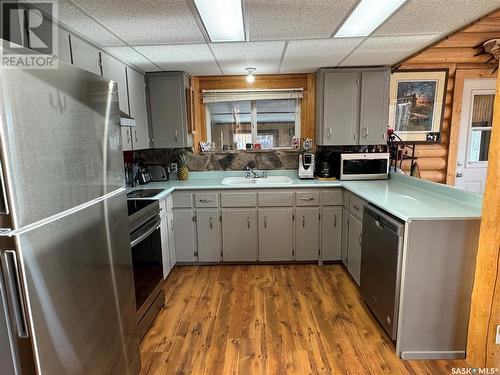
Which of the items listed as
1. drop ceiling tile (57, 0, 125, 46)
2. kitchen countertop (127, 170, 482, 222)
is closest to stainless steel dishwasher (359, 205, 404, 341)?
kitchen countertop (127, 170, 482, 222)

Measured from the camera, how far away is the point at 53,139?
3.38 ft

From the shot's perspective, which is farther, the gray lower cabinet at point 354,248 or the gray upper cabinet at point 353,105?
the gray upper cabinet at point 353,105

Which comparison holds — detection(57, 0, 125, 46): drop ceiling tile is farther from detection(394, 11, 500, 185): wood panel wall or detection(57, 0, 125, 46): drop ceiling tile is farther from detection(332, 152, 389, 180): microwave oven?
detection(394, 11, 500, 185): wood panel wall

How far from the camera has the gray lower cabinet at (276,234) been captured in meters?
3.30

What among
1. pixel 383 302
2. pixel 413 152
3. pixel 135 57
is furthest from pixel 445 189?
pixel 135 57

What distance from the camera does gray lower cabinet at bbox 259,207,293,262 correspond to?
330 centimetres

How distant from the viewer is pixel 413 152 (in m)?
3.71

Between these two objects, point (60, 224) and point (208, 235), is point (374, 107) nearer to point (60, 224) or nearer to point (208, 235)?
point (208, 235)

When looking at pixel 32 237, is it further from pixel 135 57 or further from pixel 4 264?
pixel 135 57

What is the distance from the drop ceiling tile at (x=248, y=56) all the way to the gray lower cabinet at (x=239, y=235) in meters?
1.59

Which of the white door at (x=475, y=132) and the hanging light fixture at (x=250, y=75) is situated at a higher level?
the hanging light fixture at (x=250, y=75)

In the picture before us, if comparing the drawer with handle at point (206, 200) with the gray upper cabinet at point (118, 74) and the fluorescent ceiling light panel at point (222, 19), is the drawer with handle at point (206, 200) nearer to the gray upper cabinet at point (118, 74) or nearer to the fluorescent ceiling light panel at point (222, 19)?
the gray upper cabinet at point (118, 74)

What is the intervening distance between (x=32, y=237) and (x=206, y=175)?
9.76 ft

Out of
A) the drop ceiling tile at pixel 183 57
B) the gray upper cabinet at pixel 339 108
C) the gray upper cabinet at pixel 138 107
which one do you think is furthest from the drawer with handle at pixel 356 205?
the gray upper cabinet at pixel 138 107
